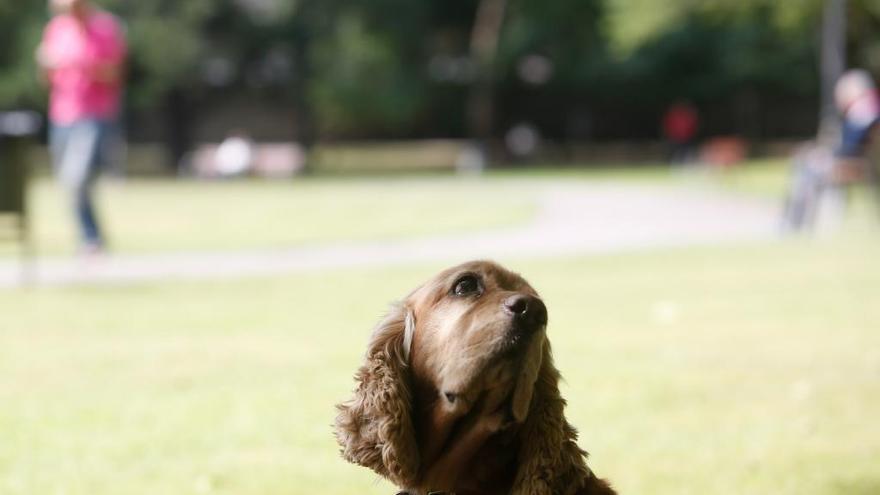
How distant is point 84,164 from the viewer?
12125 millimetres

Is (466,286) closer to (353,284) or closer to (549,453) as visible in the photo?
(549,453)

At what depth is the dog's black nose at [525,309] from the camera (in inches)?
125

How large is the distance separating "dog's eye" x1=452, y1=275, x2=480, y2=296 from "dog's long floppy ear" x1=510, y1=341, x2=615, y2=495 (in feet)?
0.80

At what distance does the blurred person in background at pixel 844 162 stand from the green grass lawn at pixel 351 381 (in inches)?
171

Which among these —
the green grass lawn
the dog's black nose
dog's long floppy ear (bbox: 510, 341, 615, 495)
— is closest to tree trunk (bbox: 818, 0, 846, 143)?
the green grass lawn

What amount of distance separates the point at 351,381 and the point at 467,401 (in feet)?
13.0

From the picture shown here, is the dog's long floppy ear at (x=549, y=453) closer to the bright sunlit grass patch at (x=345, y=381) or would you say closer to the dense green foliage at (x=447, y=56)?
the bright sunlit grass patch at (x=345, y=381)

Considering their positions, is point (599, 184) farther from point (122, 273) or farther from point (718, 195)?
point (122, 273)

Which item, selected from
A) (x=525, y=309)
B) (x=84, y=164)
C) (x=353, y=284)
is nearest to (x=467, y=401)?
(x=525, y=309)

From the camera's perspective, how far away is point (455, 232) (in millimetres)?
17031

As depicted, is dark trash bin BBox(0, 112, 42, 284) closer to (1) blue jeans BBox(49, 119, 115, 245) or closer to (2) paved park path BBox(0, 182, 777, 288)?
(2) paved park path BBox(0, 182, 777, 288)

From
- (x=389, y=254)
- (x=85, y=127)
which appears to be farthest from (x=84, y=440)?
(x=389, y=254)

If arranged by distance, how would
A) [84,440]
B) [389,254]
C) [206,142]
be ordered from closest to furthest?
1. [84,440]
2. [389,254]
3. [206,142]

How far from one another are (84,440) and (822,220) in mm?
15259
